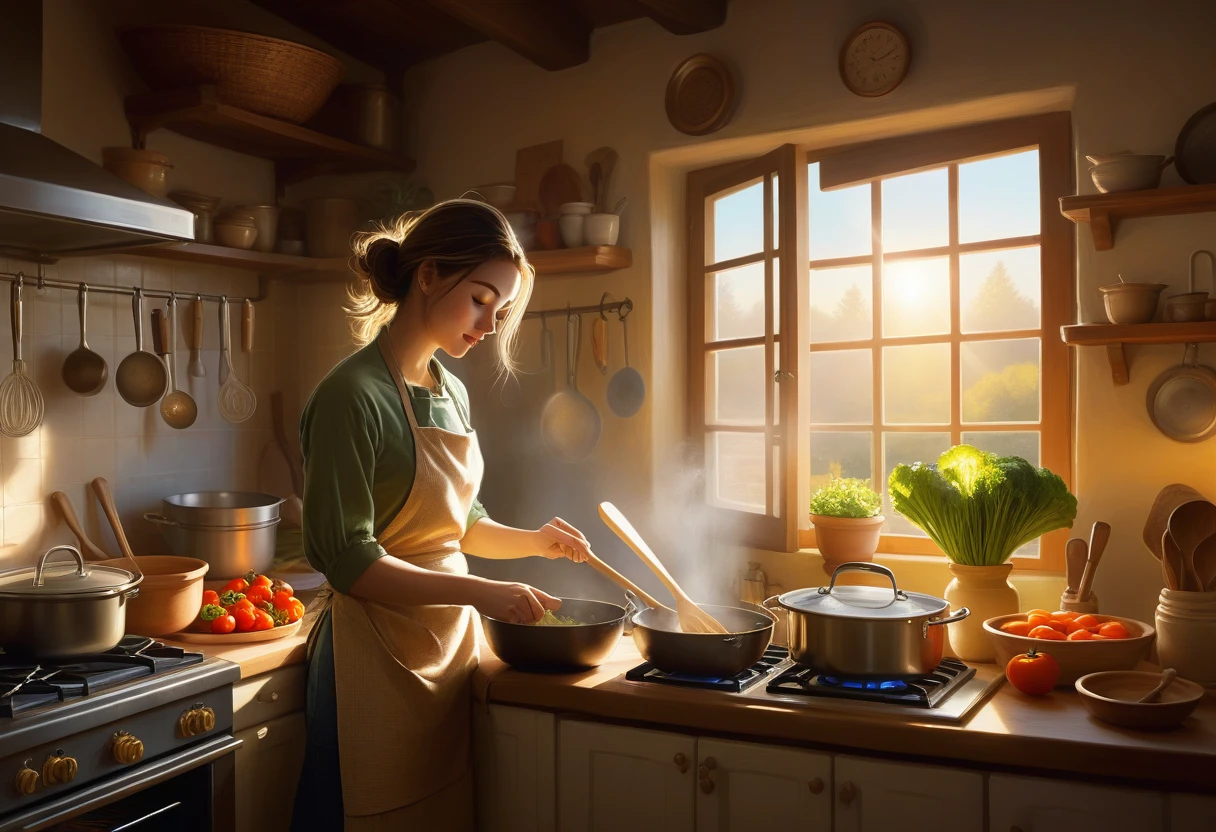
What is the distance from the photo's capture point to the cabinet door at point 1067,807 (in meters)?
1.56

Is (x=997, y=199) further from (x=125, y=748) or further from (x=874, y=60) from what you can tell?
(x=125, y=748)

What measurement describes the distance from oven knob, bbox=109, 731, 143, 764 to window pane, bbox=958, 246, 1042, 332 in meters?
2.14

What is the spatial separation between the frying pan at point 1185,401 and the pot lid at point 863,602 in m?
0.71

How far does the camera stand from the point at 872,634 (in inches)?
71.9

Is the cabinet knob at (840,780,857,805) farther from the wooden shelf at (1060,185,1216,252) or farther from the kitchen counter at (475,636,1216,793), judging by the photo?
the wooden shelf at (1060,185,1216,252)

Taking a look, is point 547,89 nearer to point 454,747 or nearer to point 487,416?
point 487,416

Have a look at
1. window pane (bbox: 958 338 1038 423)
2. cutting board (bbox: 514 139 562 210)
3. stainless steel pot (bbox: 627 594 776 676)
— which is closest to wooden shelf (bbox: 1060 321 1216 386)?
window pane (bbox: 958 338 1038 423)

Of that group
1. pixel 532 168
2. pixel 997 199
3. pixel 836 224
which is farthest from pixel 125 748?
pixel 836 224

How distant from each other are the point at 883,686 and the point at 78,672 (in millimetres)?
1495

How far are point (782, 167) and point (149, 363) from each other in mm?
1860

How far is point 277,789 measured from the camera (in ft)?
6.97

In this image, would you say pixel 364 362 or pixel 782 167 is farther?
pixel 782 167

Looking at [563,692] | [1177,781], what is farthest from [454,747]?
[1177,781]

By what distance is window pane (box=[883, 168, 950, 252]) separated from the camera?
2650 mm
